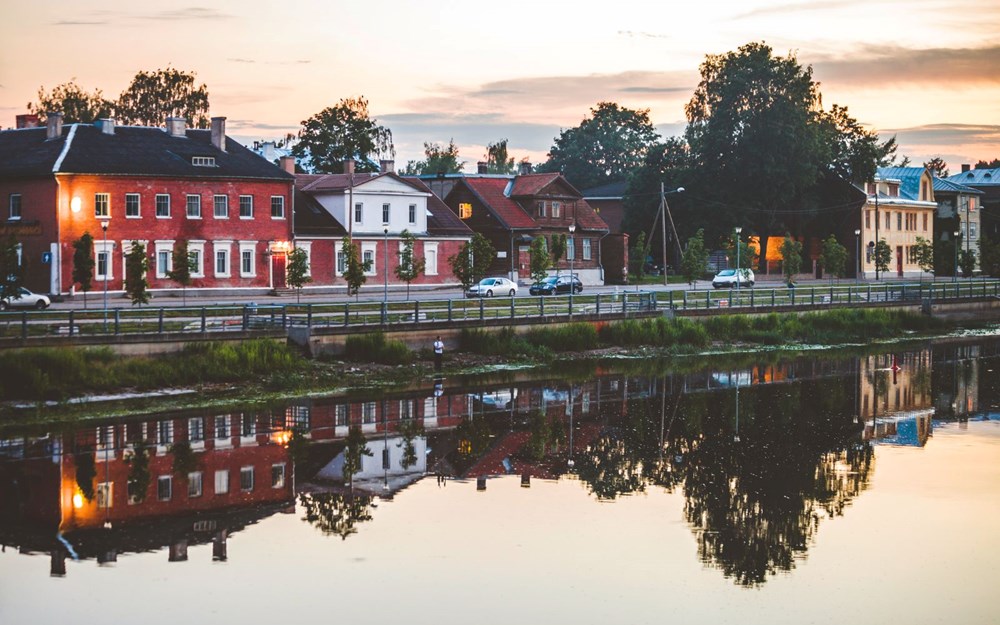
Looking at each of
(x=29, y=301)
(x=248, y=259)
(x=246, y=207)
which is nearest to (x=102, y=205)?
(x=246, y=207)

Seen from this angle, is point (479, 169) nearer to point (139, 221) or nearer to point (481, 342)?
point (139, 221)

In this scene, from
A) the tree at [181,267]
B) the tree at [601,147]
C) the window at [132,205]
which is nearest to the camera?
the tree at [181,267]

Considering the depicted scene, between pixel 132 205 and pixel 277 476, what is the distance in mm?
38411

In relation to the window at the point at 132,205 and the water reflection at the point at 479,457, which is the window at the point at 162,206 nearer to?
the window at the point at 132,205

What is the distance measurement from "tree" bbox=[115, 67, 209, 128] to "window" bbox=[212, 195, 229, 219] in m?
37.4

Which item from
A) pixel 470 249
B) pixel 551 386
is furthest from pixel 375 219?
pixel 551 386

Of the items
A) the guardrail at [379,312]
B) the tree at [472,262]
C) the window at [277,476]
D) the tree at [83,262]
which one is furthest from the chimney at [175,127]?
the window at [277,476]

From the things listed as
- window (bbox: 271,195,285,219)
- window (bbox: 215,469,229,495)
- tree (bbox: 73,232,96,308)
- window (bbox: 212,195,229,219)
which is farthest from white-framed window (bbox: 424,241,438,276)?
window (bbox: 215,469,229,495)

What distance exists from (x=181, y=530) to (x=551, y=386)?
23.4m

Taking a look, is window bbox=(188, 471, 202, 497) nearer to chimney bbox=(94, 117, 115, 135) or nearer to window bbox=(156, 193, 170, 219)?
window bbox=(156, 193, 170, 219)

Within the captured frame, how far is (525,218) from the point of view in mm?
92188

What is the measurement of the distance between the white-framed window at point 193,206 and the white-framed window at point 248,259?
2922 mm

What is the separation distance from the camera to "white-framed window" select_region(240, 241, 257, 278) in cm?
7169

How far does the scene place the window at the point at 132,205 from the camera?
2638 inches
